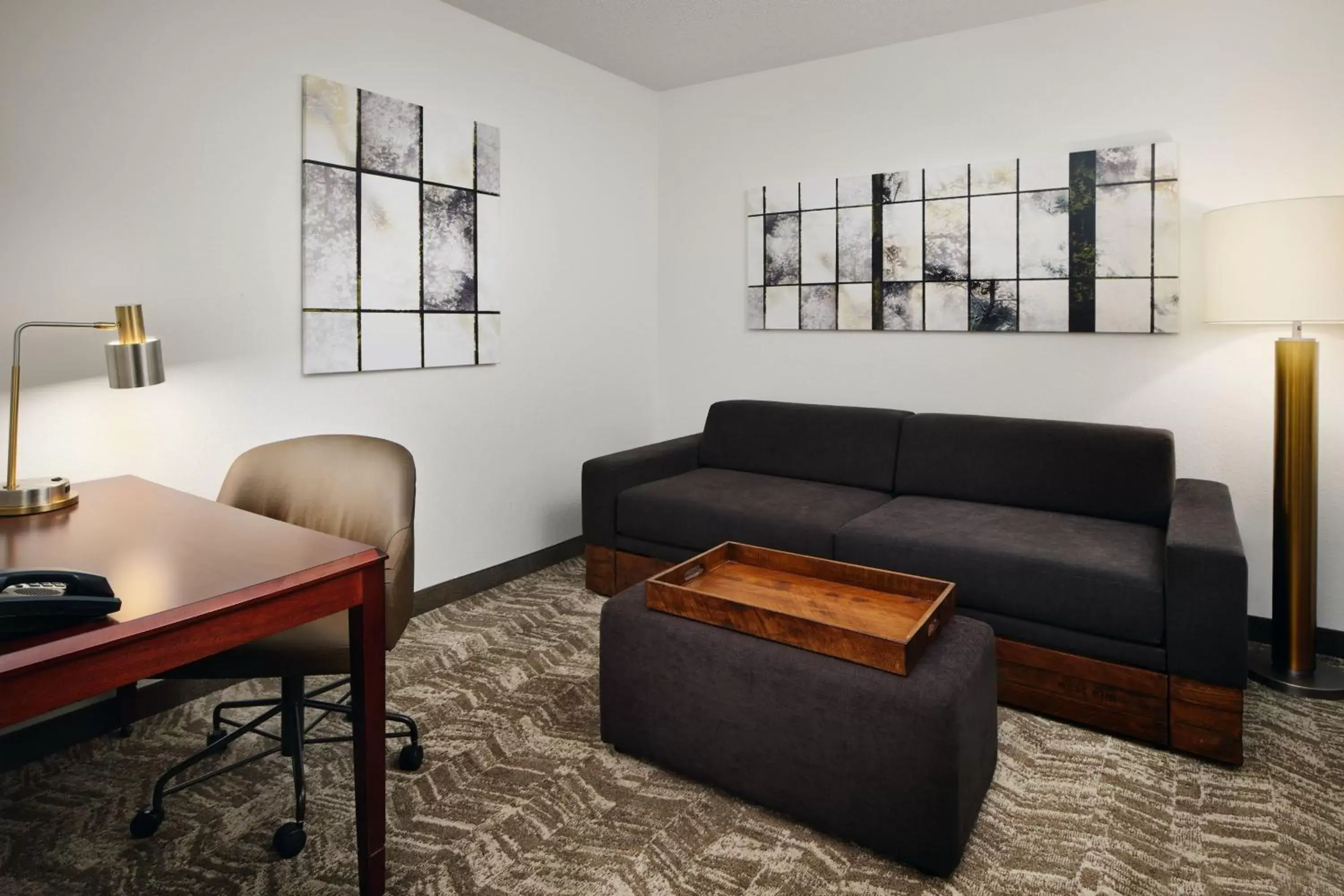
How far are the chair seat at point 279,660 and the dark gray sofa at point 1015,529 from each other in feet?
5.67

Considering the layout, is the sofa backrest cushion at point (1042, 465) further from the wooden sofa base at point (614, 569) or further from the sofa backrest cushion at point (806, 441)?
the wooden sofa base at point (614, 569)

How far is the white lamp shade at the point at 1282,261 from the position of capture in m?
2.51

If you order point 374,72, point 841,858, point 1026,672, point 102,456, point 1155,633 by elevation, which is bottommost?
point 841,858

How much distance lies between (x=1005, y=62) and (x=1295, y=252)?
5.06 feet

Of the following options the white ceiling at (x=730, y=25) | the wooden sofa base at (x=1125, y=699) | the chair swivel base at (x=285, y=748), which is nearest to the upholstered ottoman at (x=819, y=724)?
the wooden sofa base at (x=1125, y=699)

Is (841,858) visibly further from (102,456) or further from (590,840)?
(102,456)

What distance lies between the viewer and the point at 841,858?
6.13 feet

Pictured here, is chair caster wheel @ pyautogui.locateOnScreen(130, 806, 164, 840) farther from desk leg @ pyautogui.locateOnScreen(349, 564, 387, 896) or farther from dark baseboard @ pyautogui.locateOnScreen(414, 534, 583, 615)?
dark baseboard @ pyautogui.locateOnScreen(414, 534, 583, 615)

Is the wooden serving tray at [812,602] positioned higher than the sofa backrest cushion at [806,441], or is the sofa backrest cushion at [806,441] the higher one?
the sofa backrest cushion at [806,441]

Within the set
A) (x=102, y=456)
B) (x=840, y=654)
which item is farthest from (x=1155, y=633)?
(x=102, y=456)

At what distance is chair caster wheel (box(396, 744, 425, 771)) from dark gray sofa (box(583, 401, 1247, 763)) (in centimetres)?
143

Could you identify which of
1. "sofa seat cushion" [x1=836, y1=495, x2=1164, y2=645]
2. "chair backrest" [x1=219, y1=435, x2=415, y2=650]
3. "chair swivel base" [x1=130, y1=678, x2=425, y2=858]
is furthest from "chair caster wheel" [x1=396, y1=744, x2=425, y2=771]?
"sofa seat cushion" [x1=836, y1=495, x2=1164, y2=645]

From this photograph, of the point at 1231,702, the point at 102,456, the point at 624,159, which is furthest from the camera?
the point at 624,159

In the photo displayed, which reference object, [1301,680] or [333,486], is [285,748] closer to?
[333,486]
